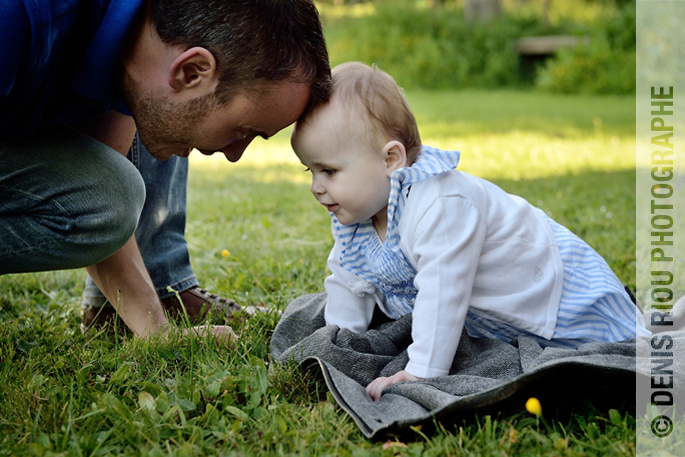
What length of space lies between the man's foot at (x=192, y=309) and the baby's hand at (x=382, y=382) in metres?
0.69

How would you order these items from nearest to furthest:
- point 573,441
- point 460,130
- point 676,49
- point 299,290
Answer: point 573,441 < point 299,290 < point 676,49 < point 460,130

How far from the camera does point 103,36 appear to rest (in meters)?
1.76

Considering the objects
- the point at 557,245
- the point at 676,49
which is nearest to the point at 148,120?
the point at 557,245

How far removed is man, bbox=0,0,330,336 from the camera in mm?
1756

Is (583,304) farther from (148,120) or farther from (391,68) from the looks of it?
(391,68)

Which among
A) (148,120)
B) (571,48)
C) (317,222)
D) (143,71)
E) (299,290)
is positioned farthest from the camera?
(571,48)

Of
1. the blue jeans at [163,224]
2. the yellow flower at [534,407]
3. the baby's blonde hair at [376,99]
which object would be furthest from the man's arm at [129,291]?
the yellow flower at [534,407]

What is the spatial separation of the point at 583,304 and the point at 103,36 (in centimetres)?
160

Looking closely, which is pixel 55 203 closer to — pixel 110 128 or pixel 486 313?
pixel 110 128

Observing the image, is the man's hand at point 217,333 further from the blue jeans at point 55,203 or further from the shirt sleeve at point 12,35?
the shirt sleeve at point 12,35

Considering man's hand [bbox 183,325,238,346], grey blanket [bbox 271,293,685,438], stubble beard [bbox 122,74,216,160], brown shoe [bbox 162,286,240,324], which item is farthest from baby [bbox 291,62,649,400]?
brown shoe [bbox 162,286,240,324]

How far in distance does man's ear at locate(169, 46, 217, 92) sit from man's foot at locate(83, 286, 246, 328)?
0.78 meters

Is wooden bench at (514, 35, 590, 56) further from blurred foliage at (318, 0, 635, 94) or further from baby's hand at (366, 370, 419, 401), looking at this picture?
baby's hand at (366, 370, 419, 401)

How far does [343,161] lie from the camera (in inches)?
78.5
